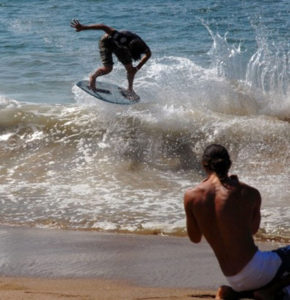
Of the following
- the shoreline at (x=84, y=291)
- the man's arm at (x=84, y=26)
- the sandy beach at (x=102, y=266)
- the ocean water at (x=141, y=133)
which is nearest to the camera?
the shoreline at (x=84, y=291)

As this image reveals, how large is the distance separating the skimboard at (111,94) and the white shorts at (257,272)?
20.4ft

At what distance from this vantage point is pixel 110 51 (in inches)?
402

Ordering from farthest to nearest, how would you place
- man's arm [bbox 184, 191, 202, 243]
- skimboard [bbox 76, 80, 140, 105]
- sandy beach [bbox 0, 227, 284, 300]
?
skimboard [bbox 76, 80, 140, 105]
sandy beach [bbox 0, 227, 284, 300]
man's arm [bbox 184, 191, 202, 243]

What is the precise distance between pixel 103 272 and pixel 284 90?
7136mm

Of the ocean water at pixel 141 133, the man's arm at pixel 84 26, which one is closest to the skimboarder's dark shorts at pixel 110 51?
the man's arm at pixel 84 26

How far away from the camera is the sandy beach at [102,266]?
5320 millimetres

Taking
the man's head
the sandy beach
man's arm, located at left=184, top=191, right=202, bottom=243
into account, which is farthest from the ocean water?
the man's head

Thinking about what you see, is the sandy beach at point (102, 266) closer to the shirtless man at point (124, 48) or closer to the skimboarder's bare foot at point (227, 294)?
the skimboarder's bare foot at point (227, 294)

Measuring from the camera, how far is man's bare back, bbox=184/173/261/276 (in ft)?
14.4

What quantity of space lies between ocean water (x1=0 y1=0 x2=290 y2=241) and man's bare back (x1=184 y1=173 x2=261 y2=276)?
2.49 meters

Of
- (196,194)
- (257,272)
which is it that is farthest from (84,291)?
(257,272)

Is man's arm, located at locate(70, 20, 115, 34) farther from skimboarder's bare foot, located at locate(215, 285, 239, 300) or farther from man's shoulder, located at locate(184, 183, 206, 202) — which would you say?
skimboarder's bare foot, located at locate(215, 285, 239, 300)

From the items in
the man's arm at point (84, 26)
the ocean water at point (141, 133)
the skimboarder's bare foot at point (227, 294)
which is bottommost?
the ocean water at point (141, 133)

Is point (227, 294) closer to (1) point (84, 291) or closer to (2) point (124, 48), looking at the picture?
(1) point (84, 291)
